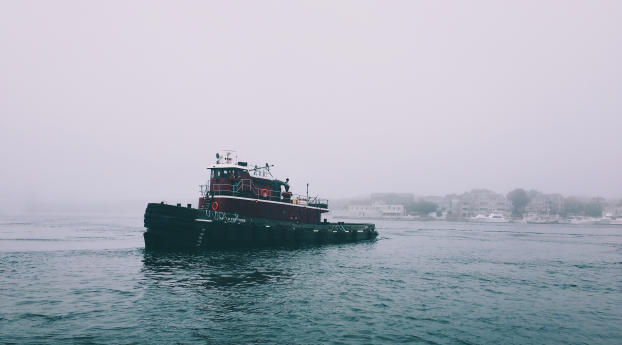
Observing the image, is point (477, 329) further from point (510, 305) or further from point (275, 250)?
point (275, 250)

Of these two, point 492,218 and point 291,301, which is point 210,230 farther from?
point 492,218

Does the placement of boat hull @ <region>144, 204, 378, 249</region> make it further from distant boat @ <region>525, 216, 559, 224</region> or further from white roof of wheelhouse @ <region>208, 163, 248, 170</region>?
distant boat @ <region>525, 216, 559, 224</region>

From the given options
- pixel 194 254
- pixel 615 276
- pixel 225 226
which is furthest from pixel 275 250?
pixel 615 276

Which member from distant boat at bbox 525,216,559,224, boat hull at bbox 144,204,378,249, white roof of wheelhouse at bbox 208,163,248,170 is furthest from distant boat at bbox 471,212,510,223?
white roof of wheelhouse at bbox 208,163,248,170

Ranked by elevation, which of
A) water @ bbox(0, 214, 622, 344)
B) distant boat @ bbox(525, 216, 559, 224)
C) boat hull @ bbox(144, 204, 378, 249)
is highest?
boat hull @ bbox(144, 204, 378, 249)

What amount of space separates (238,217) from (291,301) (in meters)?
16.8

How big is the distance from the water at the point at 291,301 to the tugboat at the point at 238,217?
200 centimetres

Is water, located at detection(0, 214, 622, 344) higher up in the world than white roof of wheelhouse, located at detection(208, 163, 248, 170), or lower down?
lower down

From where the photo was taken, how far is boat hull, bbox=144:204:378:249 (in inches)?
1127

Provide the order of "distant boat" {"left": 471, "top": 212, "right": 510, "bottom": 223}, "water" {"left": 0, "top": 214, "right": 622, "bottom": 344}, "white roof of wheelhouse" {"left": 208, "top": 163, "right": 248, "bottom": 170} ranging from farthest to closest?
"distant boat" {"left": 471, "top": 212, "right": 510, "bottom": 223} → "white roof of wheelhouse" {"left": 208, "top": 163, "right": 248, "bottom": 170} → "water" {"left": 0, "top": 214, "right": 622, "bottom": 344}

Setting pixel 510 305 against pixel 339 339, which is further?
pixel 510 305

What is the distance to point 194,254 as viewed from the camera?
28688 mm

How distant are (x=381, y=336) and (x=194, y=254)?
19.2m

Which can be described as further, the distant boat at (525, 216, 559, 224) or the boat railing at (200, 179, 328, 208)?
the distant boat at (525, 216, 559, 224)
